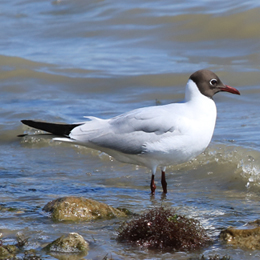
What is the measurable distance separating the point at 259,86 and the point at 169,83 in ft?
6.29

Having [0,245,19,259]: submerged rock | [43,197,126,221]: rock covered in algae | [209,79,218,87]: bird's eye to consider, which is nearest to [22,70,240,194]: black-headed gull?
[209,79,218,87]: bird's eye

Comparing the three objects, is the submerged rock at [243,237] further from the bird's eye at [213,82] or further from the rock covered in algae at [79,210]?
the bird's eye at [213,82]

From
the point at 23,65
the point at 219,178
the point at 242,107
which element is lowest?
the point at 219,178

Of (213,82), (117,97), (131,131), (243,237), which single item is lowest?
(243,237)

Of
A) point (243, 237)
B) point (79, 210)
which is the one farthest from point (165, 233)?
point (79, 210)

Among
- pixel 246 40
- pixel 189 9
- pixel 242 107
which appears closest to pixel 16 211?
pixel 242 107

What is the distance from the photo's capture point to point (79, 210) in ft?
17.3

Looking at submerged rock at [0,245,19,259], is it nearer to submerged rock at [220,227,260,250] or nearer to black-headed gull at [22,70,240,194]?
submerged rock at [220,227,260,250]

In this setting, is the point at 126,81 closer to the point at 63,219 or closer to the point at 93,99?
the point at 93,99

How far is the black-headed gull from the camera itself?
6156 mm

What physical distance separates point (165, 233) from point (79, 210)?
43.0 inches

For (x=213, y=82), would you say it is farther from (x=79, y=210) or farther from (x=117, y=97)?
(x=117, y=97)

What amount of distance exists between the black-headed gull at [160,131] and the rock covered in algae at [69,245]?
2.04 meters

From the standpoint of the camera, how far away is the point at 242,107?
1028 cm
